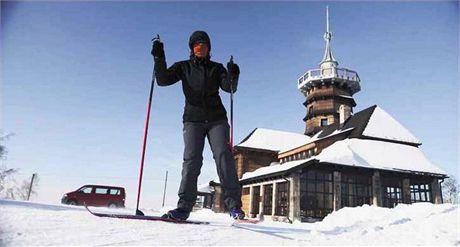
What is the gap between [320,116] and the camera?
32094mm

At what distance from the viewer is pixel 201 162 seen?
412 centimetres

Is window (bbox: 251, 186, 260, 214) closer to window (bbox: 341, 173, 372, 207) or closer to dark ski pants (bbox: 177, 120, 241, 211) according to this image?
window (bbox: 341, 173, 372, 207)

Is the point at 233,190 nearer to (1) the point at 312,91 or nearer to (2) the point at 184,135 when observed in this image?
(2) the point at 184,135

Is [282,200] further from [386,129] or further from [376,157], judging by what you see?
[386,129]

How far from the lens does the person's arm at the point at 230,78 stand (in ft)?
14.2

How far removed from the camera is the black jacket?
13.7 ft

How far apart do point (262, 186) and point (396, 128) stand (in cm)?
1106

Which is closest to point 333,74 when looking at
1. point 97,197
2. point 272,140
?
point 272,140

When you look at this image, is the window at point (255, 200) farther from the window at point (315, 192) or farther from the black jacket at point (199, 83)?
the black jacket at point (199, 83)

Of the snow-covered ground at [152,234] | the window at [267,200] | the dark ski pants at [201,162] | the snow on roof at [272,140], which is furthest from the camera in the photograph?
the snow on roof at [272,140]

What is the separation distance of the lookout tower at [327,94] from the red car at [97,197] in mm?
19476

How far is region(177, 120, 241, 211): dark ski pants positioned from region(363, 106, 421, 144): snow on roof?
67.6 feet

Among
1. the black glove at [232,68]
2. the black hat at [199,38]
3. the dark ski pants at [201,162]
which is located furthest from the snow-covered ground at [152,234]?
the black hat at [199,38]

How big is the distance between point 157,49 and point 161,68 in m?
0.25
